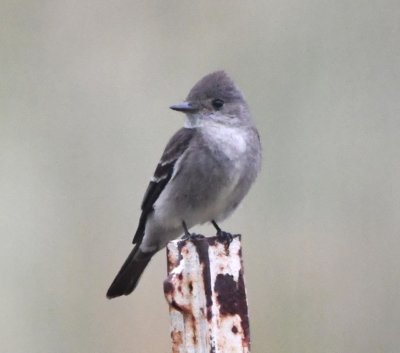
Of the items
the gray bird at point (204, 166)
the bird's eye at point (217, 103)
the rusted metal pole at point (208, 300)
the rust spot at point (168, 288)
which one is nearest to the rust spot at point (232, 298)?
the rusted metal pole at point (208, 300)

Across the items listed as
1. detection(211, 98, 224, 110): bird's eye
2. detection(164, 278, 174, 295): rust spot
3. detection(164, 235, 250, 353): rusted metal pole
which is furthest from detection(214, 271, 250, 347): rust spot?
detection(211, 98, 224, 110): bird's eye

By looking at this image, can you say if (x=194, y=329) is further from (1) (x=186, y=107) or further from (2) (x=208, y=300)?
(1) (x=186, y=107)

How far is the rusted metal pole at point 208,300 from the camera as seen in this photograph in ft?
9.11

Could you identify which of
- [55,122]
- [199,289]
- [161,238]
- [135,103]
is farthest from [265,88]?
[199,289]

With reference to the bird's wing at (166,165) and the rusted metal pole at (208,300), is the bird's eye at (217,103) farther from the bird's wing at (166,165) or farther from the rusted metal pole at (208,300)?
the rusted metal pole at (208,300)

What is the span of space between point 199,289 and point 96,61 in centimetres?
513

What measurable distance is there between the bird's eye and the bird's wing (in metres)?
0.18

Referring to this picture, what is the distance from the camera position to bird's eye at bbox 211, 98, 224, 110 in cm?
526

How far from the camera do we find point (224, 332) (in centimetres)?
278

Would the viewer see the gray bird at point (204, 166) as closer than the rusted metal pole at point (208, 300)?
No

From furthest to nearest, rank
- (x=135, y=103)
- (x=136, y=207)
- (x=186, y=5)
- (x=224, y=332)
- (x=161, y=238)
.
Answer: (x=186, y=5)
(x=135, y=103)
(x=136, y=207)
(x=161, y=238)
(x=224, y=332)

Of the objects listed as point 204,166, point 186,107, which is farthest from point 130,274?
point 186,107

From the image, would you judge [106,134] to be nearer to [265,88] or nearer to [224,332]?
[265,88]

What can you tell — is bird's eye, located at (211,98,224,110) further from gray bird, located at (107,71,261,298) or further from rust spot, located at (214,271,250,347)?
rust spot, located at (214,271,250,347)
